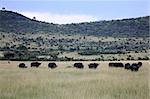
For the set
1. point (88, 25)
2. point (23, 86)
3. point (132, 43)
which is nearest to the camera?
point (23, 86)

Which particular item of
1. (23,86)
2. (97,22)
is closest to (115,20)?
(97,22)

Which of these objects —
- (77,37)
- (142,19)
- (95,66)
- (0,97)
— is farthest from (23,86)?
(142,19)

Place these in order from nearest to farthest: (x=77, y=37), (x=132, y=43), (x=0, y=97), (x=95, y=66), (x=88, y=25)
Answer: (x=0, y=97), (x=95, y=66), (x=132, y=43), (x=77, y=37), (x=88, y=25)

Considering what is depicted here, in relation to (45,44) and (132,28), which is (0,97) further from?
(132,28)

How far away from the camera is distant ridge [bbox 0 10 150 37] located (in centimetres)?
11536

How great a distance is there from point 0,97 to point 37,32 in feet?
350

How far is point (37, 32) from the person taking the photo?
4692 inches

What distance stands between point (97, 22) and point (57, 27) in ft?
43.8

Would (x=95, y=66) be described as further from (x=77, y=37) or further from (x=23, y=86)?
(x=77, y=37)

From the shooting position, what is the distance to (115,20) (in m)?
127

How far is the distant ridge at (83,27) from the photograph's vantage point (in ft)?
378


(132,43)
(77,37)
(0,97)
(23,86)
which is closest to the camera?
(0,97)

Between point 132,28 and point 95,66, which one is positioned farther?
point 132,28

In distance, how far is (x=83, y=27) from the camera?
127 metres
